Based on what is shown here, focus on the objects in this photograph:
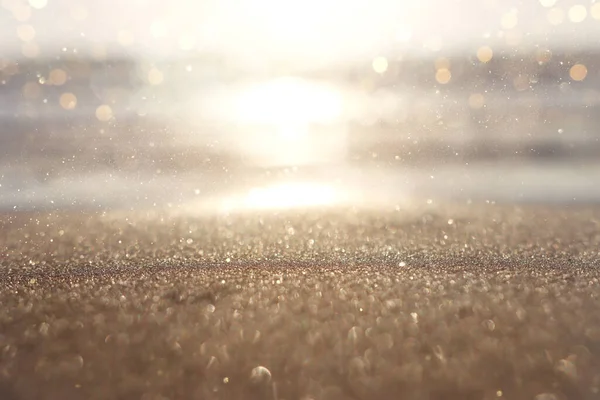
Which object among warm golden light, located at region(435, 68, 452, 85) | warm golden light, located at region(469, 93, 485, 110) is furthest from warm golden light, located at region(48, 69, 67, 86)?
warm golden light, located at region(469, 93, 485, 110)

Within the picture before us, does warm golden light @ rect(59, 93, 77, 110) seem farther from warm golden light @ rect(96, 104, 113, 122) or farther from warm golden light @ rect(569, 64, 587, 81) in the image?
warm golden light @ rect(569, 64, 587, 81)

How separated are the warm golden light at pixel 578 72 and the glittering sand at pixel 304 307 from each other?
1205 mm

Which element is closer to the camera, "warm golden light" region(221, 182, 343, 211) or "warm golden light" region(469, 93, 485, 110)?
"warm golden light" region(221, 182, 343, 211)

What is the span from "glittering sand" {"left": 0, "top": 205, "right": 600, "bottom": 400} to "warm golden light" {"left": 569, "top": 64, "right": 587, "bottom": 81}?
47.4 inches

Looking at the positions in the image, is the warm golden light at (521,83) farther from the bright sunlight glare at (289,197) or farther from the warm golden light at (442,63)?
the bright sunlight glare at (289,197)

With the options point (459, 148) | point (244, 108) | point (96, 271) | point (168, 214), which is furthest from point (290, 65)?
point (96, 271)

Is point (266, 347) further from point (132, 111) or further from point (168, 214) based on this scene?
point (132, 111)

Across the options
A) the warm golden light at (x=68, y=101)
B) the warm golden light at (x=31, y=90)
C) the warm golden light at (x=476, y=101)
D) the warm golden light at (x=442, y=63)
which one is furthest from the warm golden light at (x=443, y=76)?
the warm golden light at (x=31, y=90)

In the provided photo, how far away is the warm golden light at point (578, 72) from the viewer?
6.89 feet

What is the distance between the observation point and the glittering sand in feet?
1.67

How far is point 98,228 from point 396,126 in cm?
110

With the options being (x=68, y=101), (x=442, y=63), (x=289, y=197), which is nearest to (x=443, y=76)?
(x=442, y=63)

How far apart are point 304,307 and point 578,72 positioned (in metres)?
1.84

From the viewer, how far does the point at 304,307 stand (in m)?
0.67
